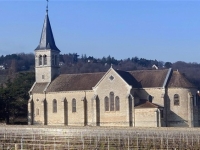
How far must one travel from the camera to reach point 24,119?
76250 mm

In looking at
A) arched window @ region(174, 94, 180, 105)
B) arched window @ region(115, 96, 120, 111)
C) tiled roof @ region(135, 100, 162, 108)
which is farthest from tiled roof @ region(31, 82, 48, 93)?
arched window @ region(174, 94, 180, 105)

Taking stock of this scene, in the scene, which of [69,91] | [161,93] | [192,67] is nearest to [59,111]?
[69,91]

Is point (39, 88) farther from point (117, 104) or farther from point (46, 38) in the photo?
point (117, 104)

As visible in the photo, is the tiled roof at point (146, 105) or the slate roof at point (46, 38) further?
the slate roof at point (46, 38)

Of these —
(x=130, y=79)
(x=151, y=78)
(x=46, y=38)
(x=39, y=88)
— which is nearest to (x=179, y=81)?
(x=151, y=78)

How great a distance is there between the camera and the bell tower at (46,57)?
7038 centimetres

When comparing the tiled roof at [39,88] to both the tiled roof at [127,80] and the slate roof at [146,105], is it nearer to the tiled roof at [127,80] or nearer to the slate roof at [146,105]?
the tiled roof at [127,80]

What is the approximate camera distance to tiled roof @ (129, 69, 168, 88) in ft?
204

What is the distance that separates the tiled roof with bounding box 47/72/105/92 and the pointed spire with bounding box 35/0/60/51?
498 centimetres

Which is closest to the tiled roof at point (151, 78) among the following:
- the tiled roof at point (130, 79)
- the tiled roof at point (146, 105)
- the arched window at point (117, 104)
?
the tiled roof at point (130, 79)

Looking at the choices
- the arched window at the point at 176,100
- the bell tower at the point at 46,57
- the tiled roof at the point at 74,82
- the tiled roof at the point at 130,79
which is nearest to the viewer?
the arched window at the point at 176,100

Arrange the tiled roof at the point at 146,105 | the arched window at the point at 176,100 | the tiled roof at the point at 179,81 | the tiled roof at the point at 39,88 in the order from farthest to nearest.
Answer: the tiled roof at the point at 39,88 < the tiled roof at the point at 179,81 < the arched window at the point at 176,100 < the tiled roof at the point at 146,105

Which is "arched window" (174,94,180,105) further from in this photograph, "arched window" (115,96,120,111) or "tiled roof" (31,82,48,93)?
"tiled roof" (31,82,48,93)

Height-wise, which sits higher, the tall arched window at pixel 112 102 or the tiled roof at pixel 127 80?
the tiled roof at pixel 127 80
